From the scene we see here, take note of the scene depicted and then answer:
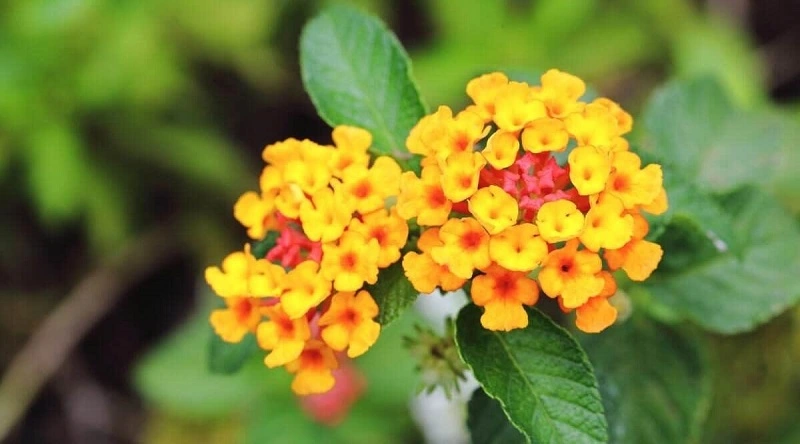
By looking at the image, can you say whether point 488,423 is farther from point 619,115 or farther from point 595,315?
point 619,115

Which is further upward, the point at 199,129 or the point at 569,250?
the point at 199,129

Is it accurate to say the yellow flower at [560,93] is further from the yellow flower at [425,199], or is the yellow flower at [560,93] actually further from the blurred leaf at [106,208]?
the blurred leaf at [106,208]

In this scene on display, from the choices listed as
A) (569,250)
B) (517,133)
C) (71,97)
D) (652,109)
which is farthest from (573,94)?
(71,97)

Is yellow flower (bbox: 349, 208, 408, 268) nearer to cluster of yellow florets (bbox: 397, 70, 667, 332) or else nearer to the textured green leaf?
cluster of yellow florets (bbox: 397, 70, 667, 332)

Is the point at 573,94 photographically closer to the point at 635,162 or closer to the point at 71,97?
the point at 635,162

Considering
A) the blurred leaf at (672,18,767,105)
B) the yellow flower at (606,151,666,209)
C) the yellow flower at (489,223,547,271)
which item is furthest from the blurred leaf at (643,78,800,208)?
the blurred leaf at (672,18,767,105)

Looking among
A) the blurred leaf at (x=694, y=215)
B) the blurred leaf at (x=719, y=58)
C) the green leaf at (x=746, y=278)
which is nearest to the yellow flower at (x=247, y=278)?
the blurred leaf at (x=694, y=215)
